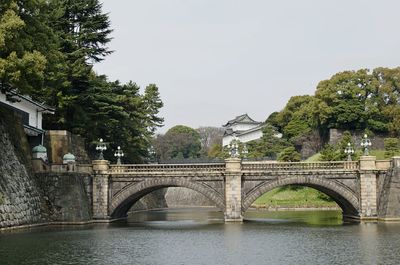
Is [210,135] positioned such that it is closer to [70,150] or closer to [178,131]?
[178,131]

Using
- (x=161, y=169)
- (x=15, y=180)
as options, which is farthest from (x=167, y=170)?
(x=15, y=180)

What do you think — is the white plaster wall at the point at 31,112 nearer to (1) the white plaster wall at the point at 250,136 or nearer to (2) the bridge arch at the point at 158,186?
(2) the bridge arch at the point at 158,186

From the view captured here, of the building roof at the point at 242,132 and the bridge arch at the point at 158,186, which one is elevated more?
the building roof at the point at 242,132

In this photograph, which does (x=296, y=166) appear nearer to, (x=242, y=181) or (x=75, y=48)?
(x=242, y=181)

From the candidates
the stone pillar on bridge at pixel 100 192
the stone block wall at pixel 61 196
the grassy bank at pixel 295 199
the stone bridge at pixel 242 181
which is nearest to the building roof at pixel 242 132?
the grassy bank at pixel 295 199

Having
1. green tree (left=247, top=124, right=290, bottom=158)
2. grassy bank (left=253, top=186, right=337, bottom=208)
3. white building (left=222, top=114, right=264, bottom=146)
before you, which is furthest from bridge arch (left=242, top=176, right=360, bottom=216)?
white building (left=222, top=114, right=264, bottom=146)

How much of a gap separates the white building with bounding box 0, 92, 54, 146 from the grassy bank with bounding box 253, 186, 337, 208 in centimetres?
3260

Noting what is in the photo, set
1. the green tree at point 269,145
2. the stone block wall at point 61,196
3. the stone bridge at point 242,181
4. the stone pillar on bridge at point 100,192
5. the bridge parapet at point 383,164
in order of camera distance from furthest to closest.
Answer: the green tree at point 269,145 < the stone pillar on bridge at point 100,192 < the bridge parapet at point 383,164 < the stone bridge at point 242,181 < the stone block wall at point 61,196

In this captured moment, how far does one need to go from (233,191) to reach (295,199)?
84.1 ft

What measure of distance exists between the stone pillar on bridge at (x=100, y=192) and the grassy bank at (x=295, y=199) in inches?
1147

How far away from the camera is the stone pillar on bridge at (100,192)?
55000 millimetres

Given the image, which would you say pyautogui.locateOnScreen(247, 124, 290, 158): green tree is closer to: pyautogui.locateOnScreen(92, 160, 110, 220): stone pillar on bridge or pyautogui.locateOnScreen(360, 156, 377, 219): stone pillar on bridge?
pyautogui.locateOnScreen(360, 156, 377, 219): stone pillar on bridge

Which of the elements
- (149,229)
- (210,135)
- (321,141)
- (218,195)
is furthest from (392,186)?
(210,135)

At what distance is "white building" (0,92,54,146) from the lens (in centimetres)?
5494
